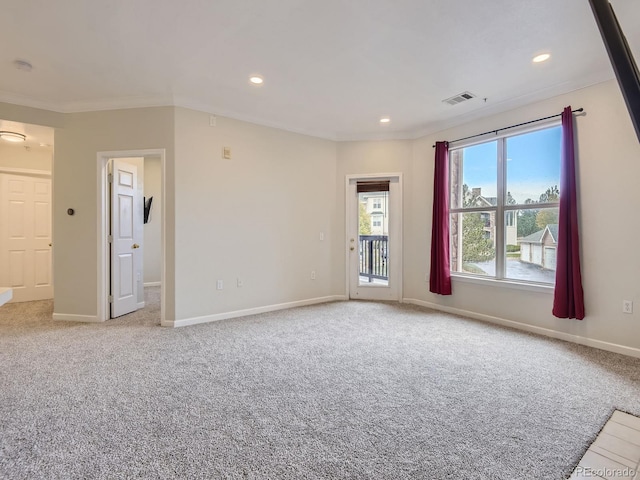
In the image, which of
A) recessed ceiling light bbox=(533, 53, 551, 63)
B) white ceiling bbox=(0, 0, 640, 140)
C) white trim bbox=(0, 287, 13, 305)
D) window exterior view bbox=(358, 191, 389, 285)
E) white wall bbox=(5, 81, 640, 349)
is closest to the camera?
white trim bbox=(0, 287, 13, 305)

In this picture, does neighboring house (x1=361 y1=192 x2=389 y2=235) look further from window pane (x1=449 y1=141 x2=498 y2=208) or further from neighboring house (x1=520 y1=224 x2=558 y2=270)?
neighboring house (x1=520 y1=224 x2=558 y2=270)

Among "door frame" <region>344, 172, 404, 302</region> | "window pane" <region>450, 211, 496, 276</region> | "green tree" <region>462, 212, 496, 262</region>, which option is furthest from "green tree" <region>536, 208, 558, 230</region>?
"door frame" <region>344, 172, 404, 302</region>

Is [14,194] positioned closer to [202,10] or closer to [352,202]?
[202,10]

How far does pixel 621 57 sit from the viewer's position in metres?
1.30

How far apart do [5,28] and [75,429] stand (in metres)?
2.94

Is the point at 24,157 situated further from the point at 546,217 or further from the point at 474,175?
the point at 546,217

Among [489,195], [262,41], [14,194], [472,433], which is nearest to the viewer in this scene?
[472,433]

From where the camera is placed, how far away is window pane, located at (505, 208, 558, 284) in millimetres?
3463

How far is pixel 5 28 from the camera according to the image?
7.79 ft

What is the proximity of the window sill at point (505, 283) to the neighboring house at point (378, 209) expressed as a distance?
131 centimetres

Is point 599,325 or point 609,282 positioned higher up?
point 609,282

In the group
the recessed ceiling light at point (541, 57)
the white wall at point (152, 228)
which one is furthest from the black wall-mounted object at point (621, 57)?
the white wall at point (152, 228)

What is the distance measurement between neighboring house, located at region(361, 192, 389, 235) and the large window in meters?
1.01

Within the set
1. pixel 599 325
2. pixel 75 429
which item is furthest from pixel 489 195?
pixel 75 429
